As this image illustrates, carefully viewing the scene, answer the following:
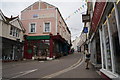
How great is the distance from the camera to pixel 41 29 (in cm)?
2272

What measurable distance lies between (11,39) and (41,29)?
589 centimetres

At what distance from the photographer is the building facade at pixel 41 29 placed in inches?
826

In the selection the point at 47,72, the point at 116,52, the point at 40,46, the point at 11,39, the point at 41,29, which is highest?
the point at 41,29

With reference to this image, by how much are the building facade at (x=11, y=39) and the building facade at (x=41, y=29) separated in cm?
151

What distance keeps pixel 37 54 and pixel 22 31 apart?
15.5 feet

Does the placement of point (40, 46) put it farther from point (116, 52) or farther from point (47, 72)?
point (116, 52)

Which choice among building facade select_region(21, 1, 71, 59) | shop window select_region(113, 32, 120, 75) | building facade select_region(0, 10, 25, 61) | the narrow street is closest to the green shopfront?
building facade select_region(21, 1, 71, 59)

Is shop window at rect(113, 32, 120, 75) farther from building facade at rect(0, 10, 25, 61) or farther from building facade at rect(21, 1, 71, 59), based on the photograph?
building facade at rect(21, 1, 71, 59)

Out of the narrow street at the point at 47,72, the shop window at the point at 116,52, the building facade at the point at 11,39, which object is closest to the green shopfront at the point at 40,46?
the building facade at the point at 11,39

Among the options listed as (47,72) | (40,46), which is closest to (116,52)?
(47,72)

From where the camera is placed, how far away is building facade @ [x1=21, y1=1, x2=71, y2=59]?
21.0 m

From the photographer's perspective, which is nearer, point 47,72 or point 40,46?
point 47,72

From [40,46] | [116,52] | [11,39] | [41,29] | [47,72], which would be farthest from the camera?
[41,29]

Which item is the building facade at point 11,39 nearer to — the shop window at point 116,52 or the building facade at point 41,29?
the building facade at point 41,29
